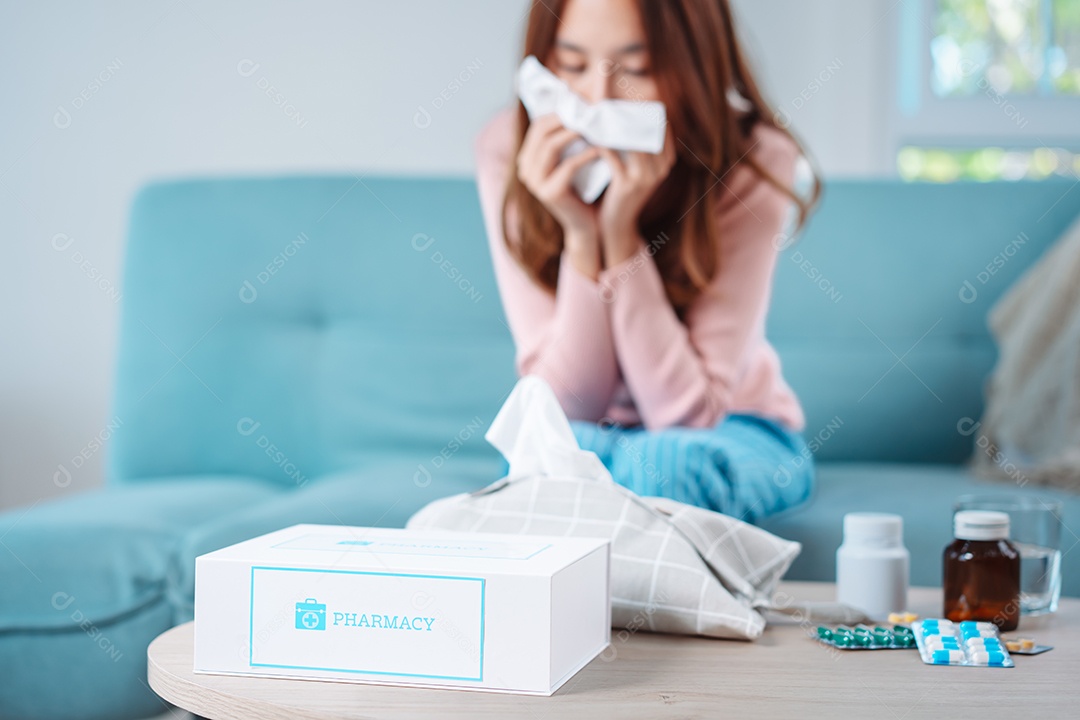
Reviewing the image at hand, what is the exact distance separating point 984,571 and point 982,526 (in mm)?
37

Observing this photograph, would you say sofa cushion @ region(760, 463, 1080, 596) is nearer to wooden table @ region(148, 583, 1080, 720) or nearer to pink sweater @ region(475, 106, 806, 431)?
pink sweater @ region(475, 106, 806, 431)

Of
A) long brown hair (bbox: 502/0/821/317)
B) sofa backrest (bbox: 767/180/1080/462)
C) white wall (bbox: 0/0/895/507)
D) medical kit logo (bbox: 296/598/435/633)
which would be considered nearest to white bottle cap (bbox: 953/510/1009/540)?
medical kit logo (bbox: 296/598/435/633)

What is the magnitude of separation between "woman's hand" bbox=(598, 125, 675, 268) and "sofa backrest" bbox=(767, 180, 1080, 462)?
1.19ft

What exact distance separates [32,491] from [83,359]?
0.26m

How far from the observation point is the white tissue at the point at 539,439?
849 millimetres

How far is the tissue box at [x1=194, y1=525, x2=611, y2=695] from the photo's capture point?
578 mm

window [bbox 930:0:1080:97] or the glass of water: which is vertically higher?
window [bbox 930:0:1080:97]

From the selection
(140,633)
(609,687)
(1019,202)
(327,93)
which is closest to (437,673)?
(609,687)

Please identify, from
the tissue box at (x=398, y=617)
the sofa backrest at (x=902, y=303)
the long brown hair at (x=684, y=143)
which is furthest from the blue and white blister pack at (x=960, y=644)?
the sofa backrest at (x=902, y=303)

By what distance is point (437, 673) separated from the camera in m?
0.58

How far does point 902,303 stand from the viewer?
5.35 feet

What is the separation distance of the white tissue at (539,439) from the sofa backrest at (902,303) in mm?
793

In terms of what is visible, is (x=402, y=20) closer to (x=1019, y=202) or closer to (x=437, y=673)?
(x=1019, y=202)

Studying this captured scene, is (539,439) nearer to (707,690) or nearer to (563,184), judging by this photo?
(707,690)
